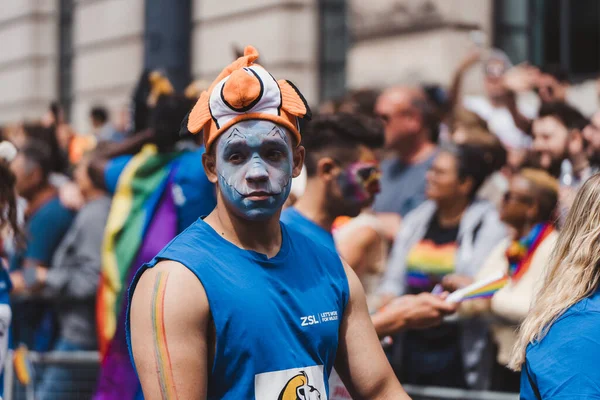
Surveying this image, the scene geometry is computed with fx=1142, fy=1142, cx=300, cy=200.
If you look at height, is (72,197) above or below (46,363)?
above

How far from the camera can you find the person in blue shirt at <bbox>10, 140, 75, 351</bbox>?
854 cm

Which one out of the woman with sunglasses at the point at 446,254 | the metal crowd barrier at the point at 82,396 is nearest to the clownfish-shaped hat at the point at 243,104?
the metal crowd barrier at the point at 82,396

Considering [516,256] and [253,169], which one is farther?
[516,256]

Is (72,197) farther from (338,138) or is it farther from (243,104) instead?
(243,104)

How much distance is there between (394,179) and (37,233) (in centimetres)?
276

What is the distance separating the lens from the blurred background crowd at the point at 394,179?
224 inches

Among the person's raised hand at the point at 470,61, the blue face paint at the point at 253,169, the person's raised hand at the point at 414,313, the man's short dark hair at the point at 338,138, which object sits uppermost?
the blue face paint at the point at 253,169

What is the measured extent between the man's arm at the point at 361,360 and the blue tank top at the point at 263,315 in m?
0.08

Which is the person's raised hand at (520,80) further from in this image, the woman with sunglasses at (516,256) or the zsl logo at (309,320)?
the zsl logo at (309,320)

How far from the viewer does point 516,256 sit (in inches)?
255

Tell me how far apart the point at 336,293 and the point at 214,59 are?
10.6m

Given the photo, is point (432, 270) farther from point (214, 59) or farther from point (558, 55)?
point (214, 59)

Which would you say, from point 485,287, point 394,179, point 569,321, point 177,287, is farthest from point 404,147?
point 177,287

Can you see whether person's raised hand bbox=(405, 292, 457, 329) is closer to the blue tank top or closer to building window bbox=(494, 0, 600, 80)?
the blue tank top
